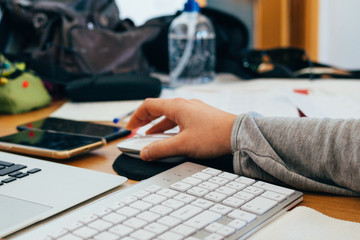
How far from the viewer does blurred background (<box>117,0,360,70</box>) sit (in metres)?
1.86

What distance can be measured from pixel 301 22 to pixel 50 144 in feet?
5.36

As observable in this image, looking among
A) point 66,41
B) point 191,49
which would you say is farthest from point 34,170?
point 191,49

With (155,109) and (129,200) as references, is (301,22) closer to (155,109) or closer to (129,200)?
(155,109)

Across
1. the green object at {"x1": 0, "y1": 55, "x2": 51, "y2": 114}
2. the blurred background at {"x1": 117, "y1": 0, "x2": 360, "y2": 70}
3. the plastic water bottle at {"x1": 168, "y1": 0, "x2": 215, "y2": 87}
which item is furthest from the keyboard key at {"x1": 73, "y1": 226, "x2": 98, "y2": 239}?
the blurred background at {"x1": 117, "y1": 0, "x2": 360, "y2": 70}

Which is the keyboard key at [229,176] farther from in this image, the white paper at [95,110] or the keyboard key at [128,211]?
the white paper at [95,110]

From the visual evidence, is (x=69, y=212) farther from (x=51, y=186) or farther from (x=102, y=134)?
(x=102, y=134)

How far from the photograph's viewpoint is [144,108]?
661 mm

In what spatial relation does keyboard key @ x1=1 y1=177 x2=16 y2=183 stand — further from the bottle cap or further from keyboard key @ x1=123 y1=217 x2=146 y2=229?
the bottle cap

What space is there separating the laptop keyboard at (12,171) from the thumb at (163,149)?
0.49ft

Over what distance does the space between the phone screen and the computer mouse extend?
0.07 metres

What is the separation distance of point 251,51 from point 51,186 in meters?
0.94

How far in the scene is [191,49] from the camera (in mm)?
1334

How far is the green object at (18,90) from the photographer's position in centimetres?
98

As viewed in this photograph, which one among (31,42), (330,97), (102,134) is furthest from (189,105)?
(31,42)
